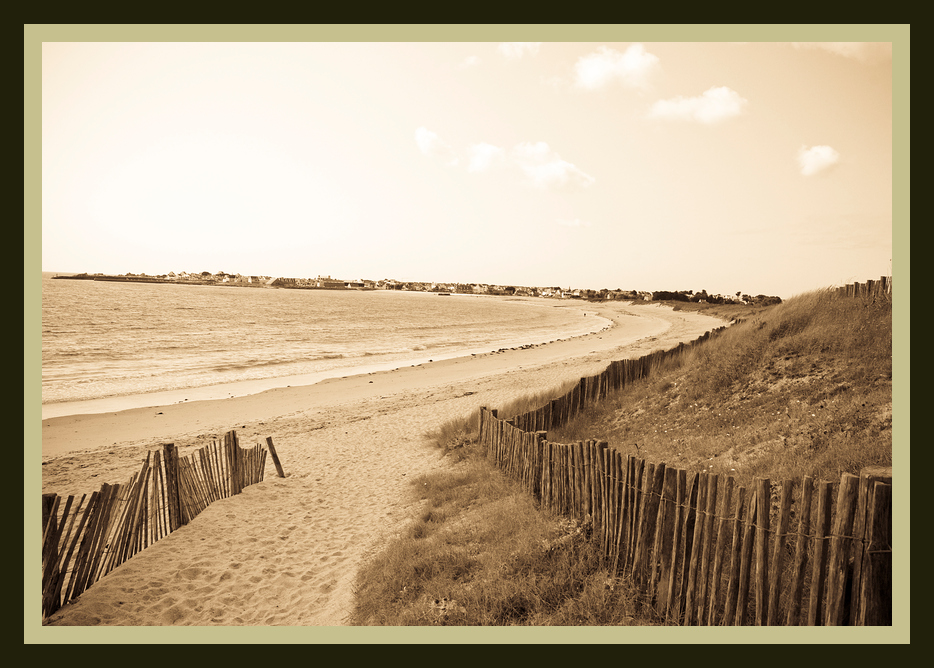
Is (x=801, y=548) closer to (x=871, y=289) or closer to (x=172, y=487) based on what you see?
(x=172, y=487)

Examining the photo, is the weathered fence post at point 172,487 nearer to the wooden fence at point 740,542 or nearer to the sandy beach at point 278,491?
the sandy beach at point 278,491

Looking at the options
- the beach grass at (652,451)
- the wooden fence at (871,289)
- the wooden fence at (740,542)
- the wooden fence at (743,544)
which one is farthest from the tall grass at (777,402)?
the wooden fence at (743,544)

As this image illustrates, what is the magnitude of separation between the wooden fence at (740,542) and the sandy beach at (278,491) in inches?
112

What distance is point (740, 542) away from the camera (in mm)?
3266

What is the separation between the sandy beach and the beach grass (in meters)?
0.81

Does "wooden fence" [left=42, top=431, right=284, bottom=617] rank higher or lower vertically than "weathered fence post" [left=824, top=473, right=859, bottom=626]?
lower

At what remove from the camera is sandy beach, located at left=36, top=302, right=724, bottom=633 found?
198 inches

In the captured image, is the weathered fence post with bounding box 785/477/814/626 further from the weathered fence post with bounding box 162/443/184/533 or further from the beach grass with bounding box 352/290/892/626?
the weathered fence post with bounding box 162/443/184/533

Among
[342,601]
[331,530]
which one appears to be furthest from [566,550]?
[331,530]

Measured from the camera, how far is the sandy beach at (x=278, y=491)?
198 inches

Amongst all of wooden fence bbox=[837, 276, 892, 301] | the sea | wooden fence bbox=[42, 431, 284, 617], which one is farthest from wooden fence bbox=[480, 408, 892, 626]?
the sea

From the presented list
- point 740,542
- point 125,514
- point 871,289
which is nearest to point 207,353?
point 125,514

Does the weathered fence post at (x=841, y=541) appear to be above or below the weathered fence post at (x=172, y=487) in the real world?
above

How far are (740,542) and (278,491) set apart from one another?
7402 mm
